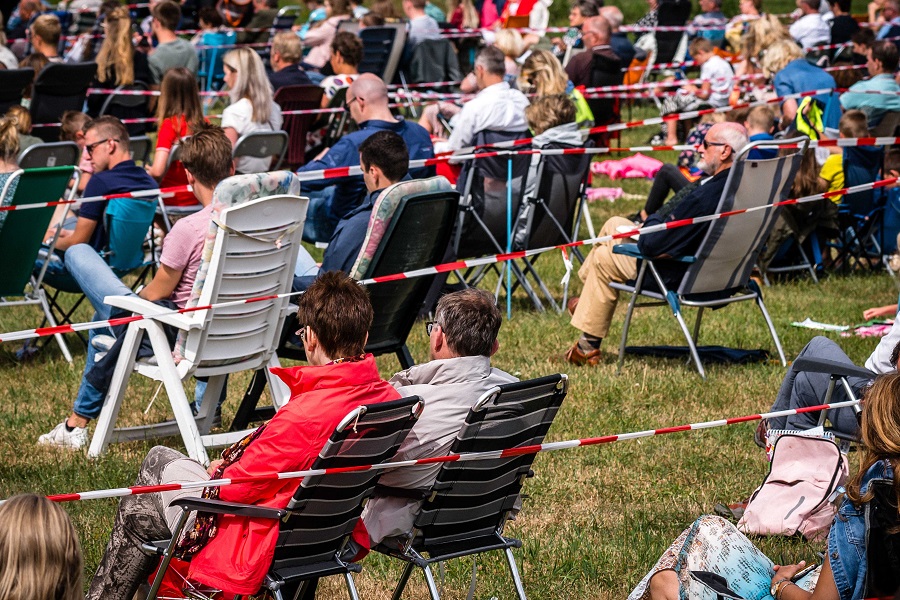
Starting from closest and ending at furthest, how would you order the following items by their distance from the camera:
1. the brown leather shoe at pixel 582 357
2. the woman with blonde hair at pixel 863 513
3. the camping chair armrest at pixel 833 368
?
1. the woman with blonde hair at pixel 863 513
2. the camping chair armrest at pixel 833 368
3. the brown leather shoe at pixel 582 357

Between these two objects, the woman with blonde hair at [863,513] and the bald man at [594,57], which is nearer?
the woman with blonde hair at [863,513]

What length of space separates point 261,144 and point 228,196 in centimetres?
393

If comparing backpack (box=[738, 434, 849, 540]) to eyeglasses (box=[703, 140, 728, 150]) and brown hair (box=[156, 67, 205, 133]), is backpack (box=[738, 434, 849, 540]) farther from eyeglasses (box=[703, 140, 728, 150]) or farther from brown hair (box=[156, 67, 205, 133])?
brown hair (box=[156, 67, 205, 133])

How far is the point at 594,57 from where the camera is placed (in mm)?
14250

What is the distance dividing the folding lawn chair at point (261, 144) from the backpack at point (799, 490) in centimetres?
510

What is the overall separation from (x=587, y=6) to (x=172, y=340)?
11251mm

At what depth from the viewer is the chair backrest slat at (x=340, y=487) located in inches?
128

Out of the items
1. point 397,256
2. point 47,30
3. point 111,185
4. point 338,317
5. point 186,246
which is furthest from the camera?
point 47,30

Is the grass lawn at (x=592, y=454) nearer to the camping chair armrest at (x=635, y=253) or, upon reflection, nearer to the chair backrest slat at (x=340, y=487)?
the camping chair armrest at (x=635, y=253)

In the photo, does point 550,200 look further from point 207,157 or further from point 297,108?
point 297,108

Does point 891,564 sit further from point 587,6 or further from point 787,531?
point 587,6

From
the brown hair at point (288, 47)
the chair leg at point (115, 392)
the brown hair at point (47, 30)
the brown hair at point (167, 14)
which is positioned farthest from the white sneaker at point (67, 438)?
the brown hair at point (47, 30)

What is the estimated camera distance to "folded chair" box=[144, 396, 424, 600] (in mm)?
3238

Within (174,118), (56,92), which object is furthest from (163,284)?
(56,92)
